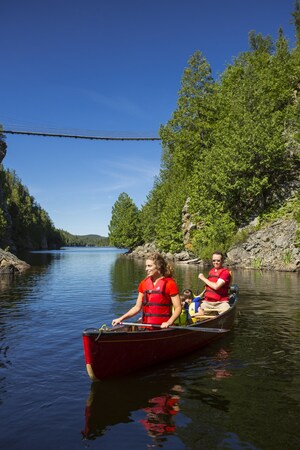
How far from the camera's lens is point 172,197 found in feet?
226

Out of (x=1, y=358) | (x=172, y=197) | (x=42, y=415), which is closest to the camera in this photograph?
(x=42, y=415)

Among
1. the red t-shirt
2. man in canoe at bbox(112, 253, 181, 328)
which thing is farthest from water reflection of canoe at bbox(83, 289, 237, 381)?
the red t-shirt

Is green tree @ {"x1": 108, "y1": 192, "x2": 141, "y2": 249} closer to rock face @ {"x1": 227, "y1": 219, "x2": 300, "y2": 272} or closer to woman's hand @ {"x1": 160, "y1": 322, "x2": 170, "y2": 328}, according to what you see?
rock face @ {"x1": 227, "y1": 219, "x2": 300, "y2": 272}

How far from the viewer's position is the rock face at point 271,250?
34.8 m

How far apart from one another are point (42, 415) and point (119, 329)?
2859 millimetres

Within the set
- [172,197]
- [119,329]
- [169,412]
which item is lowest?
[169,412]

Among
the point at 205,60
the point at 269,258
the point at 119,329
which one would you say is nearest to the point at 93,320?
the point at 119,329

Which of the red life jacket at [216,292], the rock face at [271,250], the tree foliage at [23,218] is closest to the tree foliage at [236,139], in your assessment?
the rock face at [271,250]

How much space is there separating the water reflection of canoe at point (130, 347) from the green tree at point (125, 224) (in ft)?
288

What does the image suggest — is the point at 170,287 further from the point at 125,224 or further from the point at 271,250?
the point at 125,224

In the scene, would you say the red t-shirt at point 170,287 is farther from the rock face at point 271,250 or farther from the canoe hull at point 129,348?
the rock face at point 271,250

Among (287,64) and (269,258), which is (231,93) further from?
(269,258)

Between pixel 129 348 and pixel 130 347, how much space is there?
0.03m

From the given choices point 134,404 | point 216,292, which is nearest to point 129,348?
point 134,404
